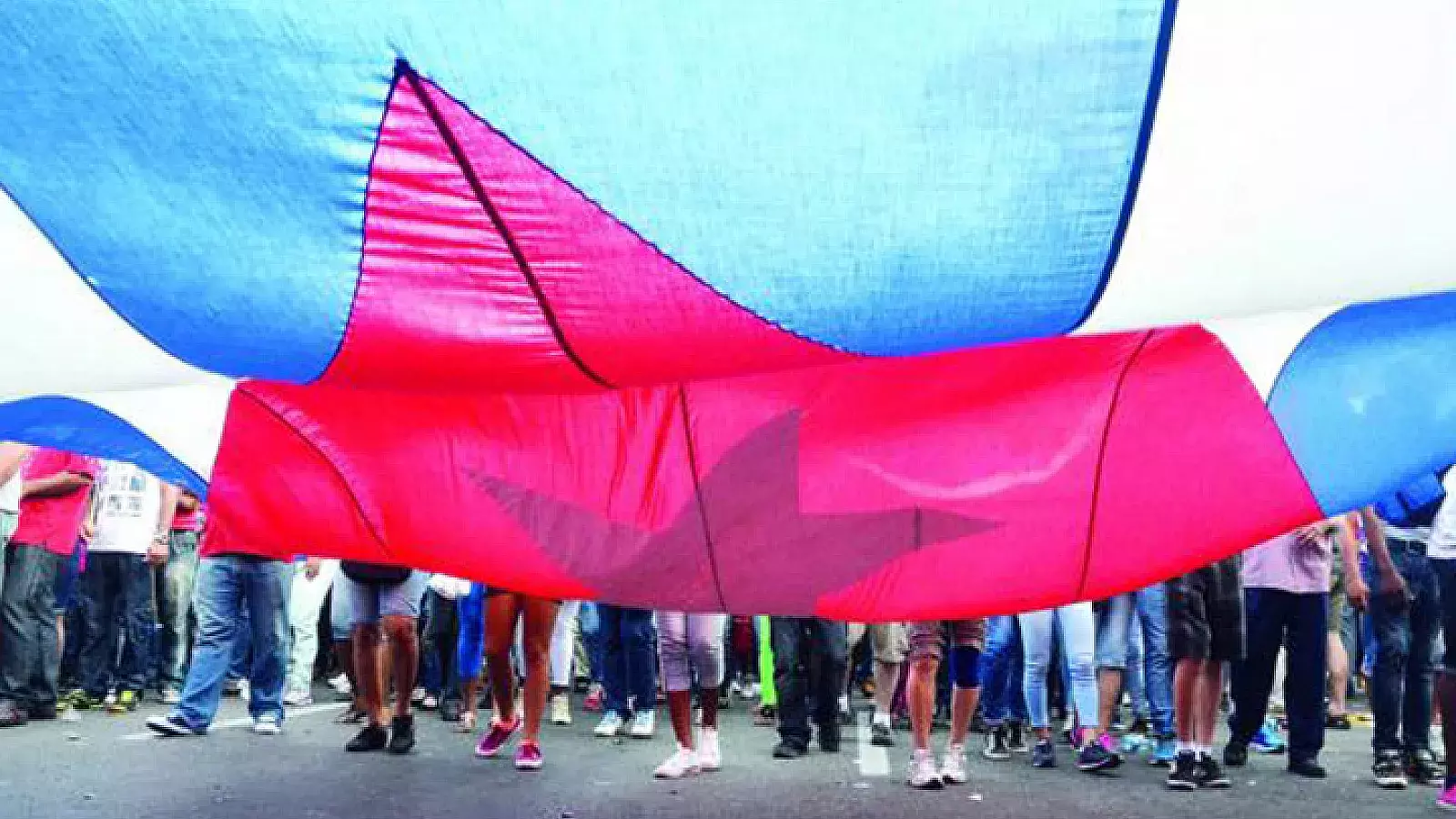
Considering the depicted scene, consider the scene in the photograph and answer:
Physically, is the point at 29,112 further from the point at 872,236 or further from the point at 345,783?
the point at 345,783

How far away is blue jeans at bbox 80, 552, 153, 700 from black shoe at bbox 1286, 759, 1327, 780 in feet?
25.3

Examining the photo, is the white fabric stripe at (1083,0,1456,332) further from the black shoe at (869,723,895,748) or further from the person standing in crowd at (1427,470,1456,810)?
the black shoe at (869,723,895,748)

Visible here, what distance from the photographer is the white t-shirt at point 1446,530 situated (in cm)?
627

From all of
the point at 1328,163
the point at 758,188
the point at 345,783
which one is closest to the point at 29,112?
the point at 758,188

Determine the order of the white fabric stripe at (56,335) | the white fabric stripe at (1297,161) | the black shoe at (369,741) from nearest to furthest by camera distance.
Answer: the white fabric stripe at (1297,161)
the white fabric stripe at (56,335)
the black shoe at (369,741)

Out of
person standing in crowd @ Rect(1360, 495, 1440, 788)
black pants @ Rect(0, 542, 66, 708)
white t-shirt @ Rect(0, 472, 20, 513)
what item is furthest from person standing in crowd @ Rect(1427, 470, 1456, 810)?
white t-shirt @ Rect(0, 472, 20, 513)

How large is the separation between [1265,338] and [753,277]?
1.18m

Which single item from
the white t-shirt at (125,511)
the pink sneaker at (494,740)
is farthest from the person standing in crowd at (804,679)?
the white t-shirt at (125,511)

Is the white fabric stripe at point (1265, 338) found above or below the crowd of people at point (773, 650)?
above

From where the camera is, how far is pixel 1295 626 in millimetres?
7484

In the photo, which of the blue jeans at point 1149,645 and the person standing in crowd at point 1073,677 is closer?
the person standing in crowd at point 1073,677

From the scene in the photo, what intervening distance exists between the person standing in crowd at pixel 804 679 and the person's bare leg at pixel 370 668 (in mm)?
2294

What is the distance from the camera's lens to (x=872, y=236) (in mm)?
2973

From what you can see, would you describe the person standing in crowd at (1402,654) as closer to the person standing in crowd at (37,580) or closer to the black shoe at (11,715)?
the person standing in crowd at (37,580)
